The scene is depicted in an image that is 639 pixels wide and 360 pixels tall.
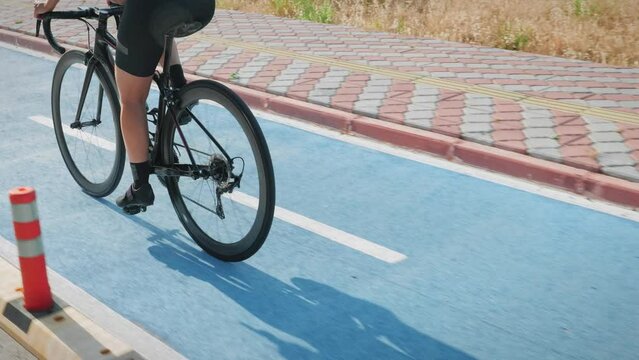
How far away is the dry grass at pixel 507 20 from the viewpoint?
28.6ft

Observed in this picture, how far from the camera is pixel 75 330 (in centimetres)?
337

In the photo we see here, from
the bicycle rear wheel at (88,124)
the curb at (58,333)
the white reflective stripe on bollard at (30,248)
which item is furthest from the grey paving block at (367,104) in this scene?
the white reflective stripe on bollard at (30,248)

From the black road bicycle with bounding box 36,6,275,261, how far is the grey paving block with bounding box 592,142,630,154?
2.72 metres

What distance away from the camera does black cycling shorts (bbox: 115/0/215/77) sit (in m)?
3.71

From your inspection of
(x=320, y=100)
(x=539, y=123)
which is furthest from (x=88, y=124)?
(x=539, y=123)

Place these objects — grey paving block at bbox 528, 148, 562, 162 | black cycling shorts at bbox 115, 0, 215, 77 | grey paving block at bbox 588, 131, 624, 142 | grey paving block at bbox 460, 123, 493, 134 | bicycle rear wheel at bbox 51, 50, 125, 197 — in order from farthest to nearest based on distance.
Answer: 1. grey paving block at bbox 460, 123, 493, 134
2. grey paving block at bbox 588, 131, 624, 142
3. grey paving block at bbox 528, 148, 562, 162
4. bicycle rear wheel at bbox 51, 50, 125, 197
5. black cycling shorts at bbox 115, 0, 215, 77

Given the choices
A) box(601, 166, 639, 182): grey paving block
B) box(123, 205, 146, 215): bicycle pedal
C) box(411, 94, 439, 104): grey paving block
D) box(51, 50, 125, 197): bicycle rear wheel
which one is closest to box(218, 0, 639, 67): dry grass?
box(411, 94, 439, 104): grey paving block

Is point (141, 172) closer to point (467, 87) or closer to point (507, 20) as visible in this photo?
point (467, 87)

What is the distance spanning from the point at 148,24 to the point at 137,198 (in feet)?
3.59

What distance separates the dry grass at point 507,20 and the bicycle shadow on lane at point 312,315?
18.4ft

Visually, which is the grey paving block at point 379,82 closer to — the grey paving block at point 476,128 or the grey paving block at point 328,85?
the grey paving block at point 328,85

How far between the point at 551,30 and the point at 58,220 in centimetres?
653

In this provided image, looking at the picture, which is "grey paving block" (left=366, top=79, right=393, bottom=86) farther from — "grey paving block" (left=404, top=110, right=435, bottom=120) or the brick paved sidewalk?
"grey paving block" (left=404, top=110, right=435, bottom=120)

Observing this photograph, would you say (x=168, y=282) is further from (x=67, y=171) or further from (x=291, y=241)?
(x=67, y=171)
